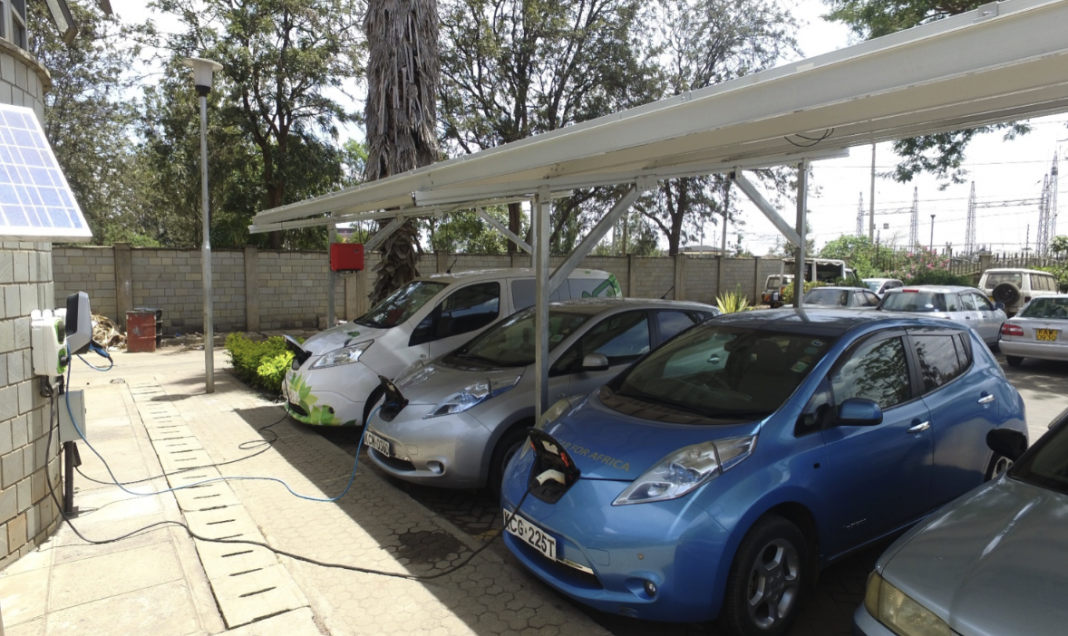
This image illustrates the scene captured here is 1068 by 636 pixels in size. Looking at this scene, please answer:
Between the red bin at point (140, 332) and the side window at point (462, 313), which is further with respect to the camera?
the red bin at point (140, 332)

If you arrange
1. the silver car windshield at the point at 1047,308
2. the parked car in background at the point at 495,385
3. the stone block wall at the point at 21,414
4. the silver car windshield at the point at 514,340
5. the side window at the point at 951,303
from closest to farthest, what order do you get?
1. the stone block wall at the point at 21,414
2. the parked car in background at the point at 495,385
3. the silver car windshield at the point at 514,340
4. the silver car windshield at the point at 1047,308
5. the side window at the point at 951,303

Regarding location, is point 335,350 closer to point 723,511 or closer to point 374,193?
point 374,193

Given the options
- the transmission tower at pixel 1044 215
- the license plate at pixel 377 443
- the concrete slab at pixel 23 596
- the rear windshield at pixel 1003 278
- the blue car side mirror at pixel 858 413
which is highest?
the transmission tower at pixel 1044 215

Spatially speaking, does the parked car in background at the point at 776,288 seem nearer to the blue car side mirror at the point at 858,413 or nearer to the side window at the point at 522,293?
the side window at the point at 522,293

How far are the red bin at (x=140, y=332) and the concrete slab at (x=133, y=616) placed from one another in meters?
10.6

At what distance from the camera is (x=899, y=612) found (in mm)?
2215

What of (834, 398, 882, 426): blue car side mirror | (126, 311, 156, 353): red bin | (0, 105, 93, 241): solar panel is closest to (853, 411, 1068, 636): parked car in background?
(834, 398, 882, 426): blue car side mirror

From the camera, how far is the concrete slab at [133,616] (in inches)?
121

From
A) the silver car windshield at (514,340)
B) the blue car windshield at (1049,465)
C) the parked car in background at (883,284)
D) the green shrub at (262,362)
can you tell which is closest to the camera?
the blue car windshield at (1049,465)

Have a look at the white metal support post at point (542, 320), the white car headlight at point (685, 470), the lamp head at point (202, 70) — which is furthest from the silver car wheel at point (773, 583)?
the lamp head at point (202, 70)

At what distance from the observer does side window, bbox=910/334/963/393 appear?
3850 millimetres

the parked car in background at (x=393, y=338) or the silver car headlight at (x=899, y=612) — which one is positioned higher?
the parked car in background at (x=393, y=338)

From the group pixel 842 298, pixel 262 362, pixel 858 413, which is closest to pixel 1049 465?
pixel 858 413

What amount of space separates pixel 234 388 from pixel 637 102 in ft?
43.4
